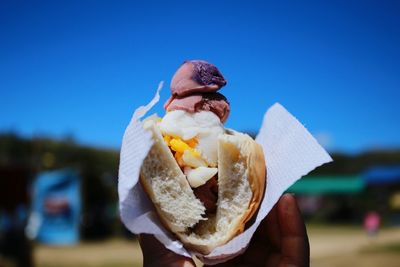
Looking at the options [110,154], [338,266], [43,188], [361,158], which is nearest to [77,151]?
[110,154]

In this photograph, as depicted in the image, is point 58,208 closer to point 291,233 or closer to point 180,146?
point 180,146

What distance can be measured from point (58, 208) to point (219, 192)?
20450 millimetres

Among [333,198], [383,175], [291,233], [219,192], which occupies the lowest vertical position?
[333,198]

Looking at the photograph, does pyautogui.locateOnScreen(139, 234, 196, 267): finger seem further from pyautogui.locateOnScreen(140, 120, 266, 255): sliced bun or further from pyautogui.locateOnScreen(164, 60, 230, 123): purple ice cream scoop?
pyautogui.locateOnScreen(164, 60, 230, 123): purple ice cream scoop

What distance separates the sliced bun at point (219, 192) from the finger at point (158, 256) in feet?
0.34

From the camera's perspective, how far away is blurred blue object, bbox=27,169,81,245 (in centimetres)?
2205

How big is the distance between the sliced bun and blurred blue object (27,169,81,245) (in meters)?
20.2

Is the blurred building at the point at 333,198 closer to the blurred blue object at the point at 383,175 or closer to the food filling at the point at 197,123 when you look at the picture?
the blurred blue object at the point at 383,175

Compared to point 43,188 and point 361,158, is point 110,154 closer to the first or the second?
point 361,158

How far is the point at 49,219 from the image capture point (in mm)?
22406

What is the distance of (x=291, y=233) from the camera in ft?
8.29

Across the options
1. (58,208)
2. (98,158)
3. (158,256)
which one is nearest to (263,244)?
(158,256)

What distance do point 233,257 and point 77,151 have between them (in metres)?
41.9

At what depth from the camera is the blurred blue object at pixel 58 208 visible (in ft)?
72.3
